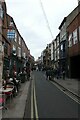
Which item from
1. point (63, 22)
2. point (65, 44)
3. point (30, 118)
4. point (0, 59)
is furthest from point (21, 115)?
point (63, 22)

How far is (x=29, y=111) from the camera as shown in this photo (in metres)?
11.6

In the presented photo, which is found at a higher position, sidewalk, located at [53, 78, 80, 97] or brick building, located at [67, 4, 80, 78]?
brick building, located at [67, 4, 80, 78]

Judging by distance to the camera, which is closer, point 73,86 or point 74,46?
point 73,86

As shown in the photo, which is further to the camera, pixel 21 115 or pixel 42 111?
pixel 42 111

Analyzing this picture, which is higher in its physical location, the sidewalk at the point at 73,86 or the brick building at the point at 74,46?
the brick building at the point at 74,46

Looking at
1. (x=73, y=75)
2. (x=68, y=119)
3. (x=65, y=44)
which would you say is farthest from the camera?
(x=65, y=44)

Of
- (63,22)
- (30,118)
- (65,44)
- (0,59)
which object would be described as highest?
(63,22)

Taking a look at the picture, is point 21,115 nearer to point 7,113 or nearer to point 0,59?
point 7,113

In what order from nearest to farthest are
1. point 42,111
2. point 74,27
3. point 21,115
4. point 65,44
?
point 21,115
point 42,111
point 74,27
point 65,44

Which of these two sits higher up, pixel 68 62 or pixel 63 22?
pixel 63 22

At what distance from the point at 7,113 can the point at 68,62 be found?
32460 mm

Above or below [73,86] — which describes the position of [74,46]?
above

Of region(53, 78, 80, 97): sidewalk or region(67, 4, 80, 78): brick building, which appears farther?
region(67, 4, 80, 78): brick building

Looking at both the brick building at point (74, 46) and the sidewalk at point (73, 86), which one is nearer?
the sidewalk at point (73, 86)
